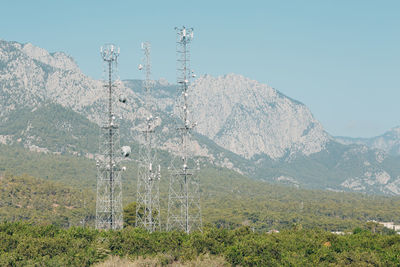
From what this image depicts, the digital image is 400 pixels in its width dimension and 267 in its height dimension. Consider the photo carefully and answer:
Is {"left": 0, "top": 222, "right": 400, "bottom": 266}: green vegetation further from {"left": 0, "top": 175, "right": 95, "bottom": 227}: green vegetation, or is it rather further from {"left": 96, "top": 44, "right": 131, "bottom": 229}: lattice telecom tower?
{"left": 0, "top": 175, "right": 95, "bottom": 227}: green vegetation

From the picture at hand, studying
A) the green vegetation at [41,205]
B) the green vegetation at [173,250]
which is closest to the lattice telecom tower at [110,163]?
the green vegetation at [173,250]

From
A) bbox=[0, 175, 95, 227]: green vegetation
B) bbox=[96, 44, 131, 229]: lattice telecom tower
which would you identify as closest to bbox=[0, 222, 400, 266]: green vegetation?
bbox=[96, 44, 131, 229]: lattice telecom tower

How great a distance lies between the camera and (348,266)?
6003cm

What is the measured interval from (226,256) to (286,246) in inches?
376

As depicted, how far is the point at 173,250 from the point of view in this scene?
63.6m

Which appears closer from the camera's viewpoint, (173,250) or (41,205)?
(173,250)

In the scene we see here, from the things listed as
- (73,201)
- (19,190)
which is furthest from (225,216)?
(19,190)

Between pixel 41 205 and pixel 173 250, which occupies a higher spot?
pixel 173 250

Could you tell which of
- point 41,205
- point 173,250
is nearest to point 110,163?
point 173,250

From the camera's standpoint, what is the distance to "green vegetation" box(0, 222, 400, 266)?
59.8 metres

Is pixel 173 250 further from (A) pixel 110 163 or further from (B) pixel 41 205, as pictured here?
(B) pixel 41 205

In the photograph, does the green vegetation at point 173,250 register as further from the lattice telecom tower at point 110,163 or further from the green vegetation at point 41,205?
the green vegetation at point 41,205

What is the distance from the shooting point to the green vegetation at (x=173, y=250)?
5975 cm

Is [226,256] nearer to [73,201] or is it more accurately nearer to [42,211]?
[42,211]
